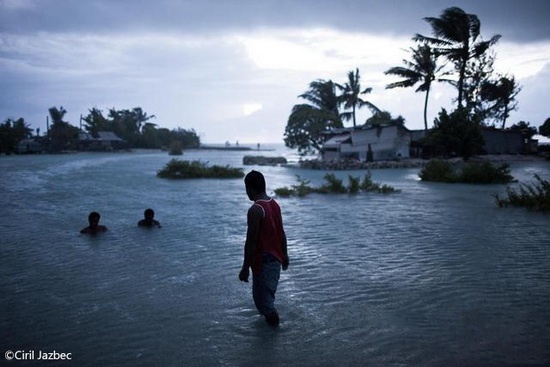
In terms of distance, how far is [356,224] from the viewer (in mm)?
11047

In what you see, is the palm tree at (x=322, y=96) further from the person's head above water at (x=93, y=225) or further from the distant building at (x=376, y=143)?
the person's head above water at (x=93, y=225)

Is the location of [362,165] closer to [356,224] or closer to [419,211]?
[419,211]

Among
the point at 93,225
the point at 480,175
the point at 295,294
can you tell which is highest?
the point at 480,175

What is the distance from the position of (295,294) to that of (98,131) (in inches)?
3588

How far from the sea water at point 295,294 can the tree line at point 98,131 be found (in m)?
64.6

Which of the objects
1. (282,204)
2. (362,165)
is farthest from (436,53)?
(282,204)

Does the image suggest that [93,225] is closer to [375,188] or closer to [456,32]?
[375,188]

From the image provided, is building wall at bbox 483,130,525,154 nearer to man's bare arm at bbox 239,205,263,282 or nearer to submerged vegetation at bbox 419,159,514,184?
submerged vegetation at bbox 419,159,514,184

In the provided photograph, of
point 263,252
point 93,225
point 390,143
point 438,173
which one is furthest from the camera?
point 390,143

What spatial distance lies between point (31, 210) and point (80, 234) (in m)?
5.10

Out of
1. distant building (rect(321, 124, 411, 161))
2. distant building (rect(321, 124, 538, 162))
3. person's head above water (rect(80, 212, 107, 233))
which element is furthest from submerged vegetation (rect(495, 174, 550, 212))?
distant building (rect(321, 124, 411, 161))

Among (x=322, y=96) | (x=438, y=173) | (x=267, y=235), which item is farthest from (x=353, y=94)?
(x=267, y=235)

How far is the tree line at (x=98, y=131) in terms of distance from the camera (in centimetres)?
6750

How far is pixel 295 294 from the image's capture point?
218 inches
